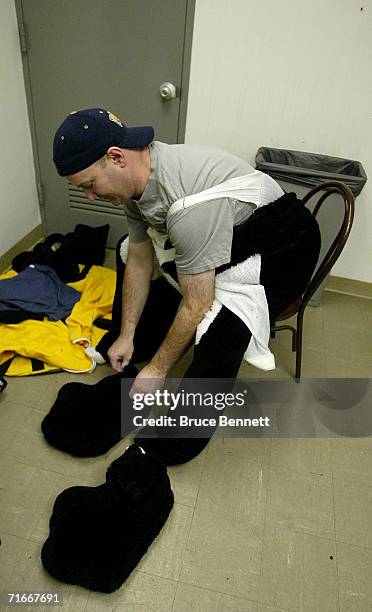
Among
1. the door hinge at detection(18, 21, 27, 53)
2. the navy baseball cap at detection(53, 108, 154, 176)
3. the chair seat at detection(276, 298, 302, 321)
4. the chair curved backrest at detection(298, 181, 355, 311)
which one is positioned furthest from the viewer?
the door hinge at detection(18, 21, 27, 53)

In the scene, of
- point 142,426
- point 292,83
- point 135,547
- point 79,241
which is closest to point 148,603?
point 135,547

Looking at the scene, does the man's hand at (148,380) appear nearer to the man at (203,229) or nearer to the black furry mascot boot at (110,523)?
the man at (203,229)

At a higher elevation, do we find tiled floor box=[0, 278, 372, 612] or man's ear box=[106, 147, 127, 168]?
man's ear box=[106, 147, 127, 168]

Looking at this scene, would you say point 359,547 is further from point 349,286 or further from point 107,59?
point 107,59

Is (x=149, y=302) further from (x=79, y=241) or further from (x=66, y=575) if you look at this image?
(x=66, y=575)

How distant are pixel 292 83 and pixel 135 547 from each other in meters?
1.79

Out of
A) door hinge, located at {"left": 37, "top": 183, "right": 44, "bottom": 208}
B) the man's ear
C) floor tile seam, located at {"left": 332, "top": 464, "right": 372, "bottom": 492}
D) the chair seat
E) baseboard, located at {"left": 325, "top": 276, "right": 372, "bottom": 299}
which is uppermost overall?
the man's ear

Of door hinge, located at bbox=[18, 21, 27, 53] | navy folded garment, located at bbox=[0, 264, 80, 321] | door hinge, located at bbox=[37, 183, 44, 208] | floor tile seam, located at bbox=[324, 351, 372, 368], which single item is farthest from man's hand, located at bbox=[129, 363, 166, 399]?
door hinge, located at bbox=[18, 21, 27, 53]

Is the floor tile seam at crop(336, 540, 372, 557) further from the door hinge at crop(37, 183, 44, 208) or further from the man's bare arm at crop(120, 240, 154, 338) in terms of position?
the door hinge at crop(37, 183, 44, 208)

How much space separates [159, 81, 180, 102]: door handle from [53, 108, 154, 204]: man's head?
0.92 meters

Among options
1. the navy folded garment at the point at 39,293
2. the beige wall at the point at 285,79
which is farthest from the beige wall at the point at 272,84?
the navy folded garment at the point at 39,293

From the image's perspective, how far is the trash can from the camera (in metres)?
1.60

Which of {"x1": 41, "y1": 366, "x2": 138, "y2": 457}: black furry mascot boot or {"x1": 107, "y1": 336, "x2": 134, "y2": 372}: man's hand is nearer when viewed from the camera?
{"x1": 41, "y1": 366, "x2": 138, "y2": 457}: black furry mascot boot

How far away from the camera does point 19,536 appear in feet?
3.36
